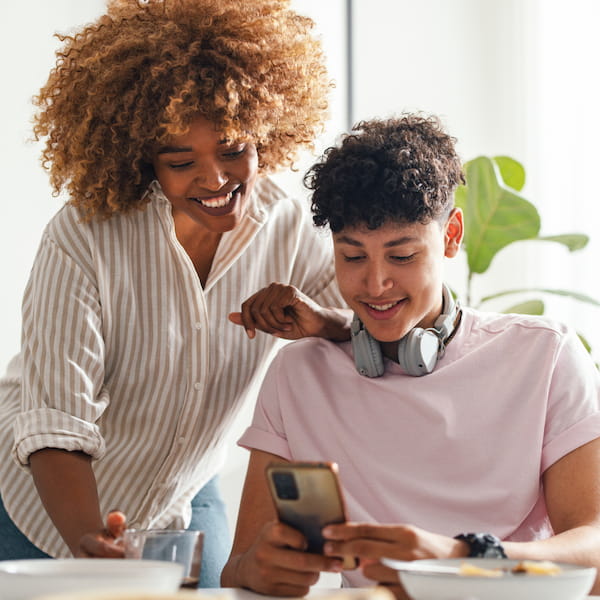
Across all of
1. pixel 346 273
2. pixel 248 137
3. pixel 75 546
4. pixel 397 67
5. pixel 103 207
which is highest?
pixel 397 67

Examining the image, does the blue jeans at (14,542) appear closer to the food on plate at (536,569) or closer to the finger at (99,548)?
the finger at (99,548)

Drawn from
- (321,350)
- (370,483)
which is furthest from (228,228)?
(370,483)

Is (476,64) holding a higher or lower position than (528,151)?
higher

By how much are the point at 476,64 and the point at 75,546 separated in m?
2.84

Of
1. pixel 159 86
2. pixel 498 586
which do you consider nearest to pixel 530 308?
pixel 159 86

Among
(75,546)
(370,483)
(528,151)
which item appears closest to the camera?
(75,546)

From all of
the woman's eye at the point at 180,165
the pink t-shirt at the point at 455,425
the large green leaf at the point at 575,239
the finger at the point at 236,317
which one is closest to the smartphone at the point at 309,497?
the pink t-shirt at the point at 455,425

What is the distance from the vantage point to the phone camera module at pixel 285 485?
0.99 m

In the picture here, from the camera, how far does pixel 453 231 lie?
164 cm

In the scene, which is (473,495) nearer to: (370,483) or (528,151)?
(370,483)

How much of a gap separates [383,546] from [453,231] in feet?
2.36

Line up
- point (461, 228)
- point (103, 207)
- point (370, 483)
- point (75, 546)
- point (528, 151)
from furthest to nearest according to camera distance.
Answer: point (528, 151) → point (103, 207) → point (461, 228) → point (370, 483) → point (75, 546)

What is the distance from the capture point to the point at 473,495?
1.48 meters

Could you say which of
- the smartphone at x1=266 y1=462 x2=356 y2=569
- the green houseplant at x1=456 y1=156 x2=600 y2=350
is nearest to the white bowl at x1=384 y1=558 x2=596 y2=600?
the smartphone at x1=266 y1=462 x2=356 y2=569
